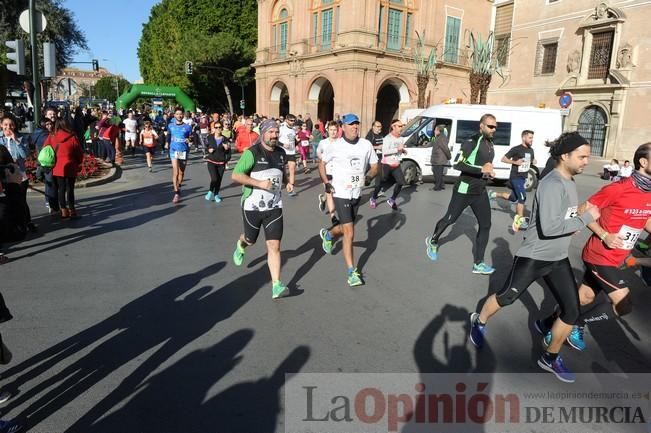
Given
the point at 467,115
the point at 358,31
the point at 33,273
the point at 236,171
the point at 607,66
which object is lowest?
the point at 33,273

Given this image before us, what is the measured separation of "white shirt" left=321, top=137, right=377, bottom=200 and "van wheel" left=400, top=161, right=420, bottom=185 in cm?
810

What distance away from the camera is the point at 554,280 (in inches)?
139

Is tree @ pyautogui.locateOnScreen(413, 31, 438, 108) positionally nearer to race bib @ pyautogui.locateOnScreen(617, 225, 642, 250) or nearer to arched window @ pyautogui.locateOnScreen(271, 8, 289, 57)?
arched window @ pyautogui.locateOnScreen(271, 8, 289, 57)

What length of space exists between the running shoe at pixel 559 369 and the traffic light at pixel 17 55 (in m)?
11.7

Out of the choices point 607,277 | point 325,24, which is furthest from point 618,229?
point 325,24

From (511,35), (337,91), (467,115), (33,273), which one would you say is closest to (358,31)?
(337,91)

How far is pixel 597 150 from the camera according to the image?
2603cm

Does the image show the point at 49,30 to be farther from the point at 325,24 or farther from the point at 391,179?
the point at 391,179

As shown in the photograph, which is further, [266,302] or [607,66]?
[607,66]

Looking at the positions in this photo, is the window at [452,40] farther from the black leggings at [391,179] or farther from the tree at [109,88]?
the tree at [109,88]

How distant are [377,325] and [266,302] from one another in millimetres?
1201

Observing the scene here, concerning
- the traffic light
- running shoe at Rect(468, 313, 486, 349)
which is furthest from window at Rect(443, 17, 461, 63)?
running shoe at Rect(468, 313, 486, 349)

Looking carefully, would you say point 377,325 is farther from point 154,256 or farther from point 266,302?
point 154,256

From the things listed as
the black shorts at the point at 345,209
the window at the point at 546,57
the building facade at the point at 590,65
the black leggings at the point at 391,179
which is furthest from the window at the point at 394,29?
the black shorts at the point at 345,209
